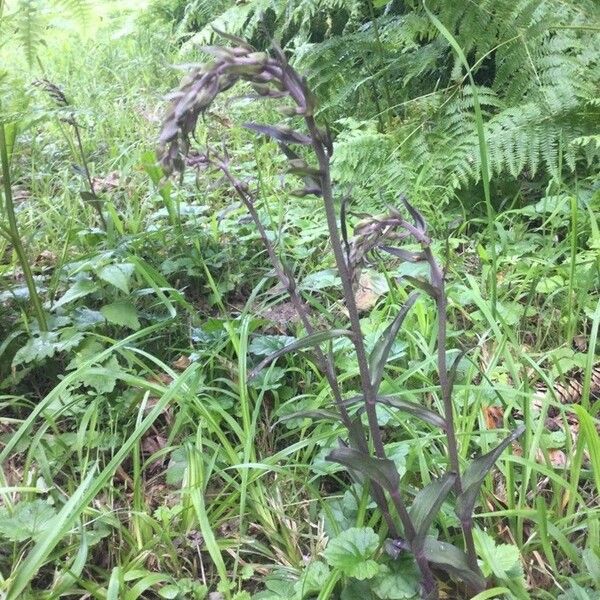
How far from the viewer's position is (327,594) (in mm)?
973

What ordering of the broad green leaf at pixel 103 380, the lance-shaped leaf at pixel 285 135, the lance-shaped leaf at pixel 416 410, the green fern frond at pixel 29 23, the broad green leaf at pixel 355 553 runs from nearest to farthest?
1. the lance-shaped leaf at pixel 285 135
2. the lance-shaped leaf at pixel 416 410
3. the broad green leaf at pixel 355 553
4. the broad green leaf at pixel 103 380
5. the green fern frond at pixel 29 23

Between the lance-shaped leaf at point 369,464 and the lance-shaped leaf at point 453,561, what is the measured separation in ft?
0.42

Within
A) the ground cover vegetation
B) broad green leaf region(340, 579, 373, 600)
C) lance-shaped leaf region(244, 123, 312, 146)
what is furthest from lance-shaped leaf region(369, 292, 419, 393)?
broad green leaf region(340, 579, 373, 600)

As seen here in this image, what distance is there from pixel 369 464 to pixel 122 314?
3.25 feet

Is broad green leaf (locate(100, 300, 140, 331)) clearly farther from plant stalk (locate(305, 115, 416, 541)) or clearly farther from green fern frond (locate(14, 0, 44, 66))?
plant stalk (locate(305, 115, 416, 541))

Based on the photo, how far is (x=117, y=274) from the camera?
1617mm

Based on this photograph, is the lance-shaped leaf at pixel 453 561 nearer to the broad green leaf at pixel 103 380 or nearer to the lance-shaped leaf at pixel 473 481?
the lance-shaped leaf at pixel 473 481

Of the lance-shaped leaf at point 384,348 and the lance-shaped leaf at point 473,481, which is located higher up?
A: the lance-shaped leaf at point 384,348

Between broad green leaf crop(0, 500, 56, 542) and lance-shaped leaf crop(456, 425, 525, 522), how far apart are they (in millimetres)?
786

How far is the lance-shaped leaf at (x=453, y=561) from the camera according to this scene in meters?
0.91

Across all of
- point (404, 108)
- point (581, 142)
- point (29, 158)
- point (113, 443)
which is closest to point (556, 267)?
point (581, 142)

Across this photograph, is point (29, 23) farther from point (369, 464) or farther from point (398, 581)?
point (398, 581)

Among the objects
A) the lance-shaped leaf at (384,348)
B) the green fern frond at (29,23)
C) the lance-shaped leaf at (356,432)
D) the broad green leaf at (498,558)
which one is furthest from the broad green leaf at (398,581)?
the green fern frond at (29,23)

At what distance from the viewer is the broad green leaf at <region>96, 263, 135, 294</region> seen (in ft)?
5.22
